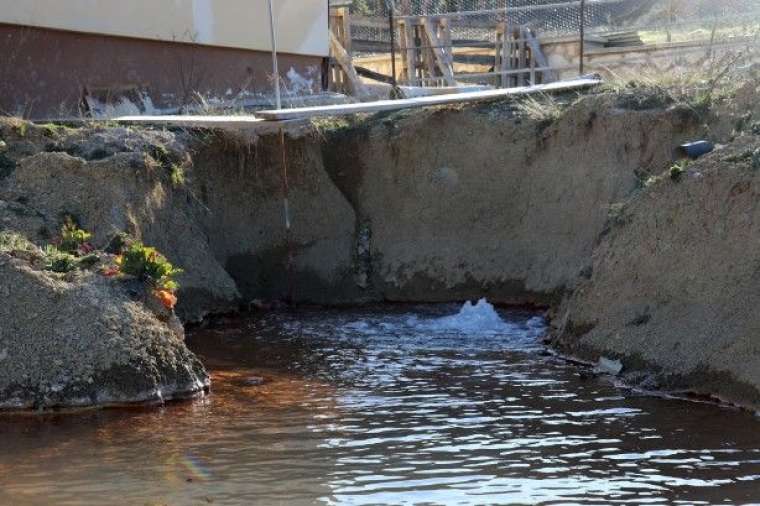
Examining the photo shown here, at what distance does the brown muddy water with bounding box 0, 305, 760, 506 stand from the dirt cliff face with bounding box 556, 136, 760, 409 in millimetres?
490

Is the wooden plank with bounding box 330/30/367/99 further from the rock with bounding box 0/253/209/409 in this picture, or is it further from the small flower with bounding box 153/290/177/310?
the rock with bounding box 0/253/209/409

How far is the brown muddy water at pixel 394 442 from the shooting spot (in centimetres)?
958

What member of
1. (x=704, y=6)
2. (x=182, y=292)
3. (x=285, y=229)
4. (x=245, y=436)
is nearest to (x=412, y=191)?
(x=285, y=229)

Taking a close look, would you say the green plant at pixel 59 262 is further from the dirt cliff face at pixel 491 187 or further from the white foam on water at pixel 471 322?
the dirt cliff face at pixel 491 187

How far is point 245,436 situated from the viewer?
1130cm

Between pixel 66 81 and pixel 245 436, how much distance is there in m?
9.92

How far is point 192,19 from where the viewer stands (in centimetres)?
2192

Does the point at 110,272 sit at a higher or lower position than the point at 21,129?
lower

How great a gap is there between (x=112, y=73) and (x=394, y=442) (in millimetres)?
11409

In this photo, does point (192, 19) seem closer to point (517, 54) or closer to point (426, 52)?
point (426, 52)

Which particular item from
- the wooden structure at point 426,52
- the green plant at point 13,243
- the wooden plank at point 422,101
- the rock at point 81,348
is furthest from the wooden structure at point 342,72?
the rock at point 81,348

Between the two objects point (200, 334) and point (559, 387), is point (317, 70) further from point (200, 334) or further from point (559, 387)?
point (559, 387)

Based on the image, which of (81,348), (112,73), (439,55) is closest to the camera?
(81,348)

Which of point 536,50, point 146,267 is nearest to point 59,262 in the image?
point 146,267
